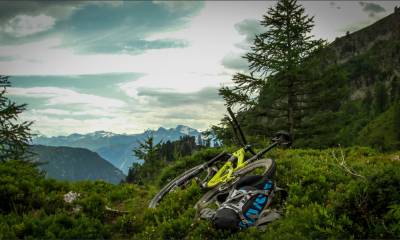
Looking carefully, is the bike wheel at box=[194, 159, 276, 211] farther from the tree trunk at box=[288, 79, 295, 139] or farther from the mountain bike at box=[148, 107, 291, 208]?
the tree trunk at box=[288, 79, 295, 139]

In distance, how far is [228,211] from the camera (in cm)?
722

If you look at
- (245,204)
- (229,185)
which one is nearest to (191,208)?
(229,185)

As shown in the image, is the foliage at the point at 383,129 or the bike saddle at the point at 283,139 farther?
the foliage at the point at 383,129

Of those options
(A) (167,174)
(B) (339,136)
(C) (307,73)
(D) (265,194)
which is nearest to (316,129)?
(B) (339,136)

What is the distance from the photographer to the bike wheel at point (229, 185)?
29.2 feet

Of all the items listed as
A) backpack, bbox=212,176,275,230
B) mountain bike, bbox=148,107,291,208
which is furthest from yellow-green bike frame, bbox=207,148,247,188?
backpack, bbox=212,176,275,230

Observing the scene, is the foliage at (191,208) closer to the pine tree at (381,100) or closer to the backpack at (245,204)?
the backpack at (245,204)

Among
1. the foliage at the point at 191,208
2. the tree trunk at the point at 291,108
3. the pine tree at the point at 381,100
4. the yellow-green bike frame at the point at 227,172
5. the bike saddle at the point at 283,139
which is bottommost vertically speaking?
the foliage at the point at 191,208

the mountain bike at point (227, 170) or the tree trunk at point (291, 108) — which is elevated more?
the tree trunk at point (291, 108)

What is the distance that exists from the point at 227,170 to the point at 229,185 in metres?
1.03

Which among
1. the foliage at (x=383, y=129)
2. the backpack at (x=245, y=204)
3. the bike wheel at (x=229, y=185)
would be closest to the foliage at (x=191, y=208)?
the backpack at (x=245, y=204)

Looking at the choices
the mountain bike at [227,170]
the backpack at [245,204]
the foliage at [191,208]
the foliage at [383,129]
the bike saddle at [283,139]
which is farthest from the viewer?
the foliage at [383,129]

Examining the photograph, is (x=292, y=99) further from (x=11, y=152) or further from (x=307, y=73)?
(x=11, y=152)

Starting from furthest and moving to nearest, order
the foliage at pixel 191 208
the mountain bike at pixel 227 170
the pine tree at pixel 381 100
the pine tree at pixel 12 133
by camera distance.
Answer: the pine tree at pixel 381 100
the pine tree at pixel 12 133
the mountain bike at pixel 227 170
the foliage at pixel 191 208
